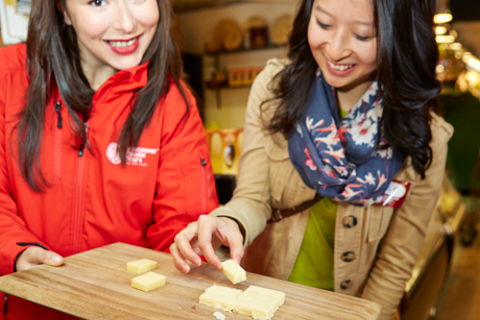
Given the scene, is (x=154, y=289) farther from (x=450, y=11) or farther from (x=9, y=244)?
(x=450, y=11)

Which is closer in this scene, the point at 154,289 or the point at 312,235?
the point at 154,289

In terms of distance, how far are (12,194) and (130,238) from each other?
1.43ft

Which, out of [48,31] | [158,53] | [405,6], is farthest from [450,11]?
[48,31]

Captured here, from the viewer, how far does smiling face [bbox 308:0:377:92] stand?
1.14 m

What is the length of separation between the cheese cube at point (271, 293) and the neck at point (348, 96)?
0.82m

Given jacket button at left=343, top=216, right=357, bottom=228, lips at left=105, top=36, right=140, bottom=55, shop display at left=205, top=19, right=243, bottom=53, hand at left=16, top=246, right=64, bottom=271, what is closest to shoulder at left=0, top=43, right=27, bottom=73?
lips at left=105, top=36, right=140, bottom=55

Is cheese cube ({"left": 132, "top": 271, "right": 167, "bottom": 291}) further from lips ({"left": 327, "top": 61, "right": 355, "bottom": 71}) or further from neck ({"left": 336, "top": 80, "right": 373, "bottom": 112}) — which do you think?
neck ({"left": 336, "top": 80, "right": 373, "bottom": 112})

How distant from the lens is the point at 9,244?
1.18 metres

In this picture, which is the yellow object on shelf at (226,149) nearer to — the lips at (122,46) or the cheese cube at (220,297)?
the lips at (122,46)

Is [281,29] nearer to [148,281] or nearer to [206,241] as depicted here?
[206,241]

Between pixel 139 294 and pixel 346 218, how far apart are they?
80 centimetres

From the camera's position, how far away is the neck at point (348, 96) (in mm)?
1479

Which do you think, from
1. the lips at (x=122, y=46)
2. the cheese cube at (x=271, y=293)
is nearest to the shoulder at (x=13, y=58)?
the lips at (x=122, y=46)

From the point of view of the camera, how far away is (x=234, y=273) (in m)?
0.97
